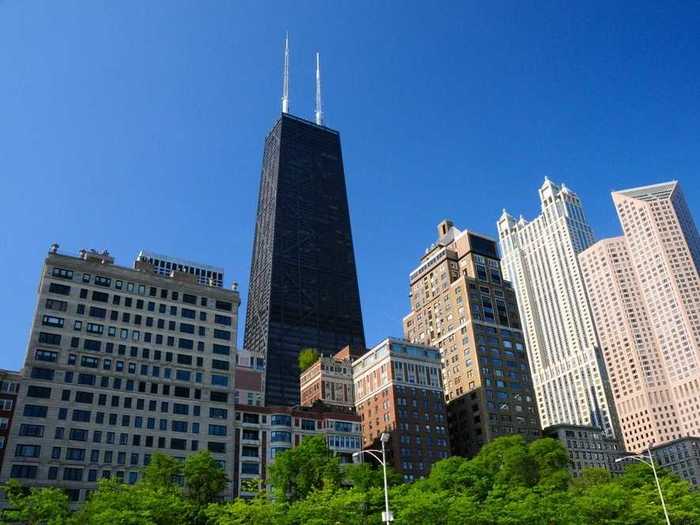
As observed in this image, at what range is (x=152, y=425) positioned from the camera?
11131 centimetres

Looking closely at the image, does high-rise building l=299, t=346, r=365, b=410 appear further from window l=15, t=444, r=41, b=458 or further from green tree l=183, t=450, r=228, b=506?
window l=15, t=444, r=41, b=458

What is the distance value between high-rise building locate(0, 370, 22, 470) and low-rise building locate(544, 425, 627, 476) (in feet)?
453

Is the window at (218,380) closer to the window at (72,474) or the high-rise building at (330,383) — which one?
the window at (72,474)

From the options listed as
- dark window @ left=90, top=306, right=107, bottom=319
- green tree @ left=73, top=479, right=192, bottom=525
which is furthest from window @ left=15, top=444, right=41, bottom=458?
green tree @ left=73, top=479, right=192, bottom=525

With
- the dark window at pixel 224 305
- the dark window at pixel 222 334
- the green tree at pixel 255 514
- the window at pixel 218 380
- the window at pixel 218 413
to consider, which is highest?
the dark window at pixel 224 305

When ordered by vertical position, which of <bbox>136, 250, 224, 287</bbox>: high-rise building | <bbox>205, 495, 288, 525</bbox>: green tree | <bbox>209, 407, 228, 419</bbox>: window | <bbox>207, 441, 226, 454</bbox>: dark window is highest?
<bbox>136, 250, 224, 287</bbox>: high-rise building

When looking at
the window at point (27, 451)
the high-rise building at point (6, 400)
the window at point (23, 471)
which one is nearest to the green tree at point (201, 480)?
the window at point (23, 471)

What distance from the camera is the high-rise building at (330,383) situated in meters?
178

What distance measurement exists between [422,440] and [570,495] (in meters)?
61.7

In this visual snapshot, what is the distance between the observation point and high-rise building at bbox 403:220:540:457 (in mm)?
167250

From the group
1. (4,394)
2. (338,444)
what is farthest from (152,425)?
(338,444)

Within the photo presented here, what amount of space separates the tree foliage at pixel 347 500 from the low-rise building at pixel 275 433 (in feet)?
42.7

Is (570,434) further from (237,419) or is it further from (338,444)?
(237,419)

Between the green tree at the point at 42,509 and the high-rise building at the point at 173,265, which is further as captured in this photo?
the high-rise building at the point at 173,265
